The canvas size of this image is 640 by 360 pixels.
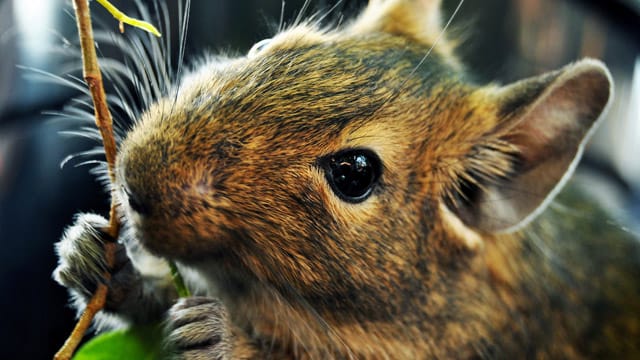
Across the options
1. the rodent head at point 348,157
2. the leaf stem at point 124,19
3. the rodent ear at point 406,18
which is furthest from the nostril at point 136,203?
the rodent ear at point 406,18

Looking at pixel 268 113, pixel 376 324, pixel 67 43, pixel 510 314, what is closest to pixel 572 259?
pixel 510 314

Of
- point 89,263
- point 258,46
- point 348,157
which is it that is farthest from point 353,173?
point 89,263

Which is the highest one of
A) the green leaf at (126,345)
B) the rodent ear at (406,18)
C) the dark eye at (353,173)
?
the rodent ear at (406,18)

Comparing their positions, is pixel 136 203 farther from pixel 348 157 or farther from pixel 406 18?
pixel 406 18

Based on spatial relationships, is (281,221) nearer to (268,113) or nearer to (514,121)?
(268,113)

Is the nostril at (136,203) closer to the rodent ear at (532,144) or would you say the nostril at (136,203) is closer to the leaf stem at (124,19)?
the leaf stem at (124,19)
